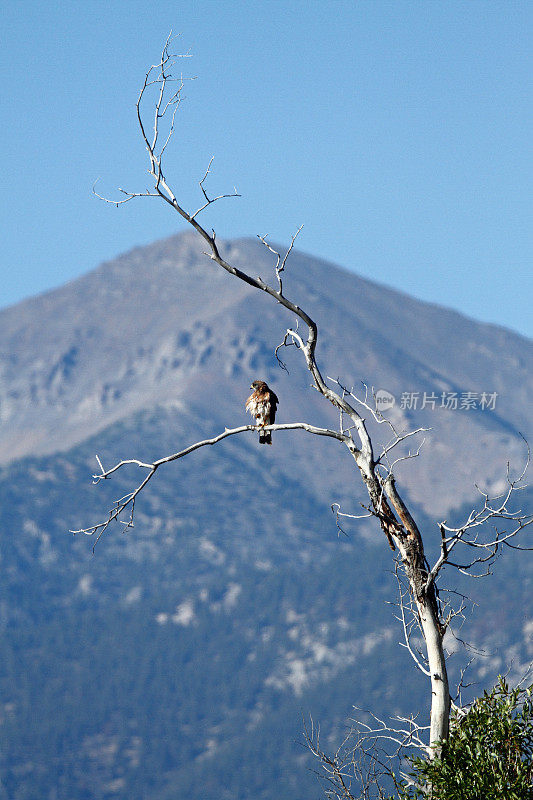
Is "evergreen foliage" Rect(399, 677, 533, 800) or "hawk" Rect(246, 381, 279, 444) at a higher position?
"hawk" Rect(246, 381, 279, 444)

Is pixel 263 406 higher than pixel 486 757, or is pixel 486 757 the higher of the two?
pixel 263 406

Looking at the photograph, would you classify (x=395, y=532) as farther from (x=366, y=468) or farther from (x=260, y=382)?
(x=260, y=382)

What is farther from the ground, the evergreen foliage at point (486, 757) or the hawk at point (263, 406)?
the hawk at point (263, 406)

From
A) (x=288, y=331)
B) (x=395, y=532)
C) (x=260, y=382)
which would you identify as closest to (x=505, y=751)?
(x=395, y=532)

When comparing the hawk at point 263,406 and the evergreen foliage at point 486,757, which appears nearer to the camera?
the evergreen foliage at point 486,757

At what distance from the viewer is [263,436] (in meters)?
16.6

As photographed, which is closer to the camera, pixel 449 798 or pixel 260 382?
pixel 449 798

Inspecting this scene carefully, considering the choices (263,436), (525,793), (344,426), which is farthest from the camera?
(263,436)

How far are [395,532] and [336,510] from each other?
0.77 m

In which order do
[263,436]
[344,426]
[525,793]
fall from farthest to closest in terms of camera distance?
1. [263,436]
2. [344,426]
3. [525,793]

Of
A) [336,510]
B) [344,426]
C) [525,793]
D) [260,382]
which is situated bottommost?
[525,793]

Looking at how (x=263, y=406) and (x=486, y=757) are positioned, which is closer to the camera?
(x=486, y=757)

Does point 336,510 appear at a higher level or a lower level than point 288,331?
lower

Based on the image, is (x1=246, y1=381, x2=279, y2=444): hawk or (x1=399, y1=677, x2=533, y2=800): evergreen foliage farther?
(x1=246, y1=381, x2=279, y2=444): hawk
